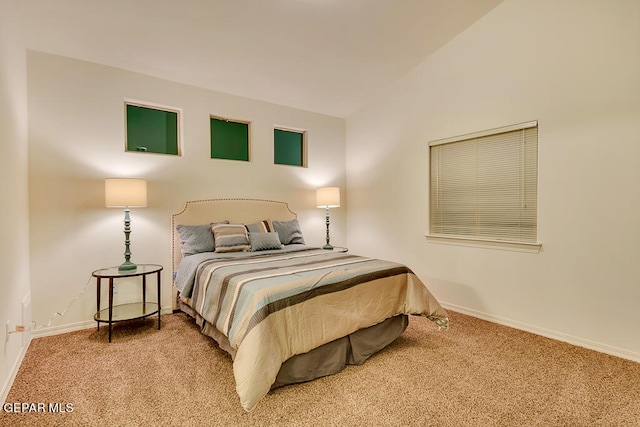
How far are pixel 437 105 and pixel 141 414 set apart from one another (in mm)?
3843

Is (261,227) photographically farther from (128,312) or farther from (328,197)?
(128,312)

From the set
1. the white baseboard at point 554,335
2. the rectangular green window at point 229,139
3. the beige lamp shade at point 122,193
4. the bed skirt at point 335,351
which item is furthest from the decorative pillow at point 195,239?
the white baseboard at point 554,335

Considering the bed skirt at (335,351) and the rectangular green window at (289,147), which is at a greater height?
the rectangular green window at (289,147)

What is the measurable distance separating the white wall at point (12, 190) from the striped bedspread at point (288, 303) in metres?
1.15

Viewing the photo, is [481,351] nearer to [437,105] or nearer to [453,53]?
[437,105]

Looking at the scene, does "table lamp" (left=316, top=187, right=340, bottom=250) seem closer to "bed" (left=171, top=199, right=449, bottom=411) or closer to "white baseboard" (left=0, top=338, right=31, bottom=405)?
"bed" (left=171, top=199, right=449, bottom=411)

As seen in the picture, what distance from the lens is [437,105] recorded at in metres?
3.62

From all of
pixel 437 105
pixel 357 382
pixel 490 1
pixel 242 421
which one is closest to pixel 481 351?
pixel 357 382

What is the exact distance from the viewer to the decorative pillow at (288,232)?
386 centimetres

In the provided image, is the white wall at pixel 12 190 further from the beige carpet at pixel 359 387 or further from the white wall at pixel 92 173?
the beige carpet at pixel 359 387

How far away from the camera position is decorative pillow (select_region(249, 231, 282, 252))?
132 inches

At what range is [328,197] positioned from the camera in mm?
4297

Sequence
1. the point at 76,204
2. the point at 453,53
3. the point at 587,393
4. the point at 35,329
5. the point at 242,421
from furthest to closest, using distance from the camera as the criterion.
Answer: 1. the point at 453,53
2. the point at 76,204
3. the point at 35,329
4. the point at 587,393
5. the point at 242,421

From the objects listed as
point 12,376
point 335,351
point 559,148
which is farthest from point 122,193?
point 559,148
